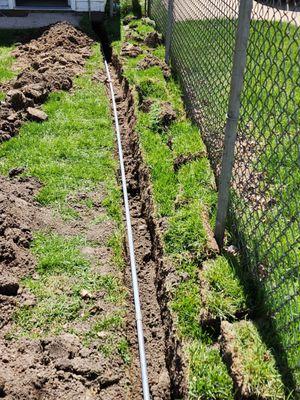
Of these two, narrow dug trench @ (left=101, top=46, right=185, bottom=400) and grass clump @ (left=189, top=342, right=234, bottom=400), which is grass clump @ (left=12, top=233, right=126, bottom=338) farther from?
grass clump @ (left=189, top=342, right=234, bottom=400)

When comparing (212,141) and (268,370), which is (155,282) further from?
(212,141)

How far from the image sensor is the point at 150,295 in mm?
4762

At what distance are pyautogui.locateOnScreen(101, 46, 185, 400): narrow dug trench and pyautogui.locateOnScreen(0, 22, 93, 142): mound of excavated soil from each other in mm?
1694

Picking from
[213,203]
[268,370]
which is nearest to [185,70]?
[213,203]

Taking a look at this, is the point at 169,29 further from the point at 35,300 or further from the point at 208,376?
the point at 208,376

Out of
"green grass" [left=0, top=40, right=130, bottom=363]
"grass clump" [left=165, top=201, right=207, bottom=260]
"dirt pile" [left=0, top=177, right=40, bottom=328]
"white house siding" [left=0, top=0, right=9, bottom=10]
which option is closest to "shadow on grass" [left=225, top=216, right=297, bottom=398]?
"grass clump" [left=165, top=201, right=207, bottom=260]

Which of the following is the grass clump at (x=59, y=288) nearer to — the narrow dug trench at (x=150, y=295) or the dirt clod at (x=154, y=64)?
the narrow dug trench at (x=150, y=295)

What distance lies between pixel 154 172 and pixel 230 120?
82.5 inches

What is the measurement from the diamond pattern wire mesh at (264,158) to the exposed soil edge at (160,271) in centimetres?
76

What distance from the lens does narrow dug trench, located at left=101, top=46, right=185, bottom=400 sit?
3.88 metres

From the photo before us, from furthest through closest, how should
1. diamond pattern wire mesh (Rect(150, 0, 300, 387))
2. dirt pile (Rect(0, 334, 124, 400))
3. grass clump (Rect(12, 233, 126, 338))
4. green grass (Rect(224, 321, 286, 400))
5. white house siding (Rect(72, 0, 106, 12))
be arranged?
white house siding (Rect(72, 0, 106, 12))
grass clump (Rect(12, 233, 126, 338))
dirt pile (Rect(0, 334, 124, 400))
diamond pattern wire mesh (Rect(150, 0, 300, 387))
green grass (Rect(224, 321, 286, 400))

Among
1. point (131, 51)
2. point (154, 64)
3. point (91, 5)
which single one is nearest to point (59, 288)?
point (154, 64)

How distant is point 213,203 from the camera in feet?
17.5

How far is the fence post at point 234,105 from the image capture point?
12.1 ft
